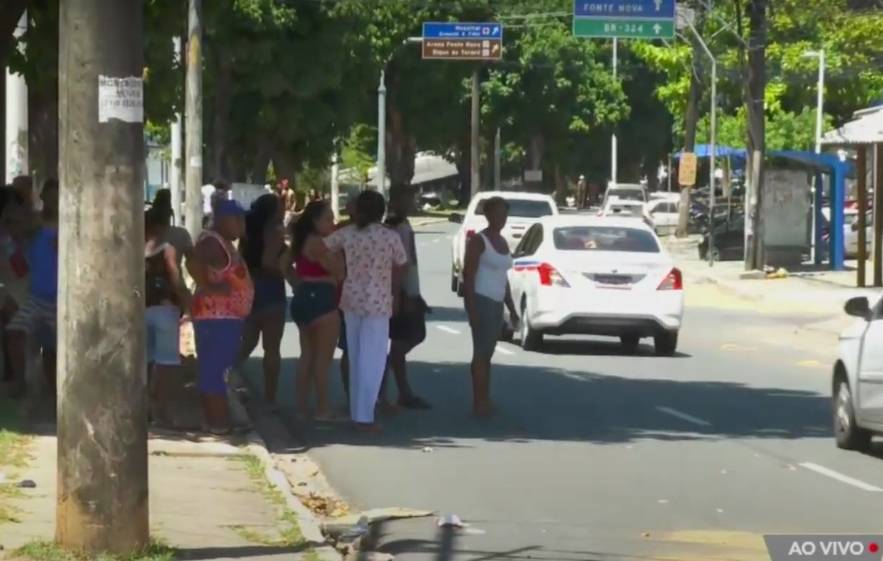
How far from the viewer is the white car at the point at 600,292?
22.4 m

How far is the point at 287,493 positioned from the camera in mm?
11453

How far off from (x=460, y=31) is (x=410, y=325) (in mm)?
40330

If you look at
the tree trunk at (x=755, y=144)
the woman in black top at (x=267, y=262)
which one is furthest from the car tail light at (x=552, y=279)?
the tree trunk at (x=755, y=144)

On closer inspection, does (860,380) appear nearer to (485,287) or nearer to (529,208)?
(485,287)

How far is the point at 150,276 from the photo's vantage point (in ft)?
46.8

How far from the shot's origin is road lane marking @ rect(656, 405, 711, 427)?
16203mm

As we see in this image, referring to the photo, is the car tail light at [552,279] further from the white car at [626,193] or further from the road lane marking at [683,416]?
the white car at [626,193]

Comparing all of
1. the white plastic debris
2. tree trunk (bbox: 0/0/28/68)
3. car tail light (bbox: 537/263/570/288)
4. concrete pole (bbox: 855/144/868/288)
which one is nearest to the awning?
concrete pole (bbox: 855/144/868/288)

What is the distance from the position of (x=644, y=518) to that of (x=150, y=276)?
15.7 ft

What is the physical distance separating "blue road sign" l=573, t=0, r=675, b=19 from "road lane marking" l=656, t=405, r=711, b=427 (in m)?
28.8

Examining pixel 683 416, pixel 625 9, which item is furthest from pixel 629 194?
pixel 683 416

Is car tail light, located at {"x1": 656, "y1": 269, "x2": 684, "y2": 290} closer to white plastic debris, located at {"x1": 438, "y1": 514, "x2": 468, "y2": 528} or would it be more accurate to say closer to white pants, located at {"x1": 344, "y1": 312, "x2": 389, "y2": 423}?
white pants, located at {"x1": 344, "y1": 312, "x2": 389, "y2": 423}

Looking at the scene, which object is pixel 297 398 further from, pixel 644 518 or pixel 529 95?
pixel 529 95

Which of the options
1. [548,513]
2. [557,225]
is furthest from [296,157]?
[548,513]
